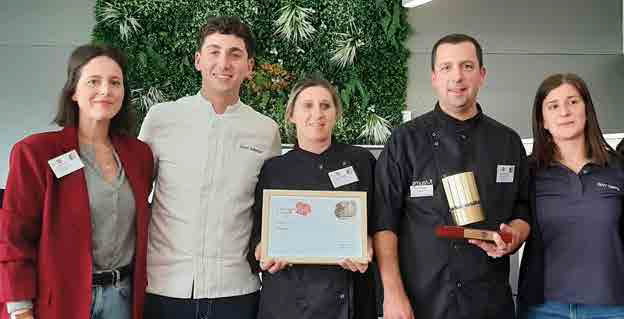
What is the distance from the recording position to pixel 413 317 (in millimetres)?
2043

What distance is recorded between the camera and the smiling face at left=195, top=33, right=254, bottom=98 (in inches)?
91.7

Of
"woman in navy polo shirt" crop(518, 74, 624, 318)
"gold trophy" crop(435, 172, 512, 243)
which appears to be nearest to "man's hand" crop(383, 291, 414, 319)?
"gold trophy" crop(435, 172, 512, 243)

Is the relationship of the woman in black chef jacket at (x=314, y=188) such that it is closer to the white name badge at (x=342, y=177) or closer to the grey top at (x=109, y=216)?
the white name badge at (x=342, y=177)

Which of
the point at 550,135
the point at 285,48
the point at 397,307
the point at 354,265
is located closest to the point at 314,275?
the point at 354,265

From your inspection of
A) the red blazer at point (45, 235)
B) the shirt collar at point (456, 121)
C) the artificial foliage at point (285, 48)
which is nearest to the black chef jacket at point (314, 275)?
the shirt collar at point (456, 121)

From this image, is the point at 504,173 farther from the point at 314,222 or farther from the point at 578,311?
the point at 314,222

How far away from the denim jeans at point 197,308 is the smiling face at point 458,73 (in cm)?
113

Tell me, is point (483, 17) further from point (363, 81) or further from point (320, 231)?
point (320, 231)

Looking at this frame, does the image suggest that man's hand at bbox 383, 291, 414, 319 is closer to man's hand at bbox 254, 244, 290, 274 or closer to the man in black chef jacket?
the man in black chef jacket

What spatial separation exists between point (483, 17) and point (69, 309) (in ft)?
18.2

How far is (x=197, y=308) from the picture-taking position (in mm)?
2176

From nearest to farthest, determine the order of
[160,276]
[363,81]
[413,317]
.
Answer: [413,317] → [160,276] → [363,81]

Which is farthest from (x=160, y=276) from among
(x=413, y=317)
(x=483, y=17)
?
(x=483, y=17)

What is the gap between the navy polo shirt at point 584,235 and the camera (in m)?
2.07
